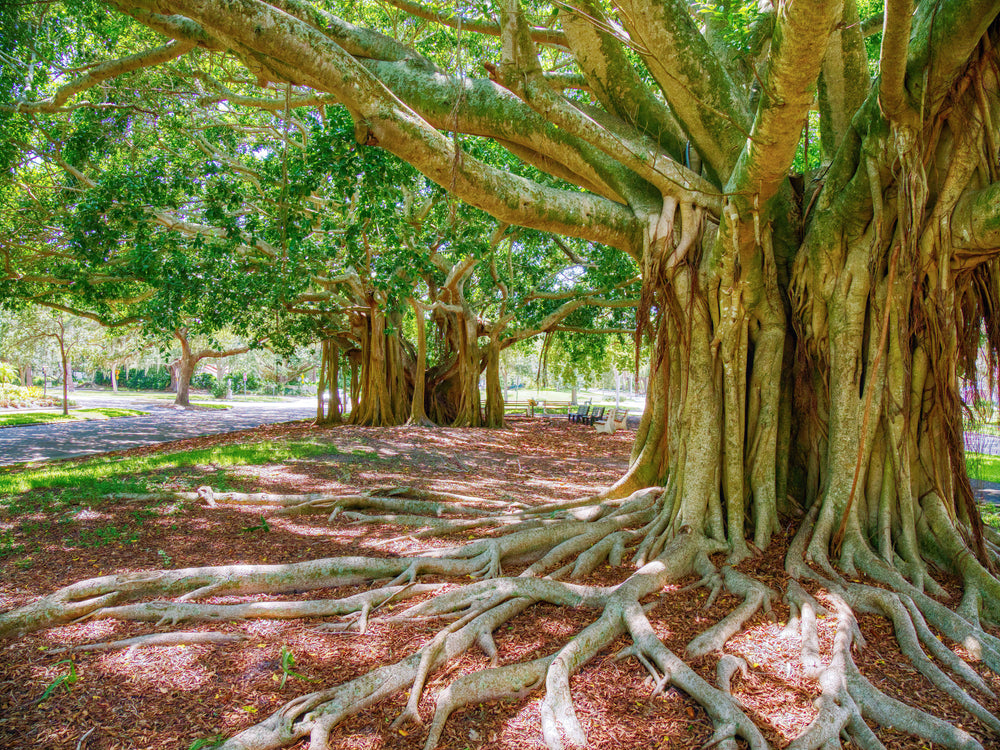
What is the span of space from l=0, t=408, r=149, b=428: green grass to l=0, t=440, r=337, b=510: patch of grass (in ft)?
37.4

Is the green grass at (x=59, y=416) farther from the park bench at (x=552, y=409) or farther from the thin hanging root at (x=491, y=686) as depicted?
the thin hanging root at (x=491, y=686)

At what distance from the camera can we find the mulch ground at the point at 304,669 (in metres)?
2.34

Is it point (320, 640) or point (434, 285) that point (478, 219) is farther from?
point (320, 640)

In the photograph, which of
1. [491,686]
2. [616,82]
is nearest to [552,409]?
[616,82]

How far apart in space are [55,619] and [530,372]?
51351mm

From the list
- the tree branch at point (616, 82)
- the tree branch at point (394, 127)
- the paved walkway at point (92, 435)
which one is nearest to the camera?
the tree branch at point (394, 127)

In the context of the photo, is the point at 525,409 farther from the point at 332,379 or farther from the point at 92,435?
the point at 92,435

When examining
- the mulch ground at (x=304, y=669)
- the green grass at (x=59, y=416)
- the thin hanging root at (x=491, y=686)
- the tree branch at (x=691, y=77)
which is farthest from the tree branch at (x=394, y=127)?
the green grass at (x=59, y=416)

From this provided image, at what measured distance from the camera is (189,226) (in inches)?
434

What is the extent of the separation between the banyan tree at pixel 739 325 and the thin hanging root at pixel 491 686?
0.5 inches

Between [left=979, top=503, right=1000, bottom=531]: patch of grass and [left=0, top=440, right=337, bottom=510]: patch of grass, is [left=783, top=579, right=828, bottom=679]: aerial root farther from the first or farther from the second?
[left=0, top=440, right=337, bottom=510]: patch of grass

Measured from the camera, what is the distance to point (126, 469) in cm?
739

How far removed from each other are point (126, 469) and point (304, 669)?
601 centimetres

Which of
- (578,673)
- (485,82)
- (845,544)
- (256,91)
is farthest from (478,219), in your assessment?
(578,673)
